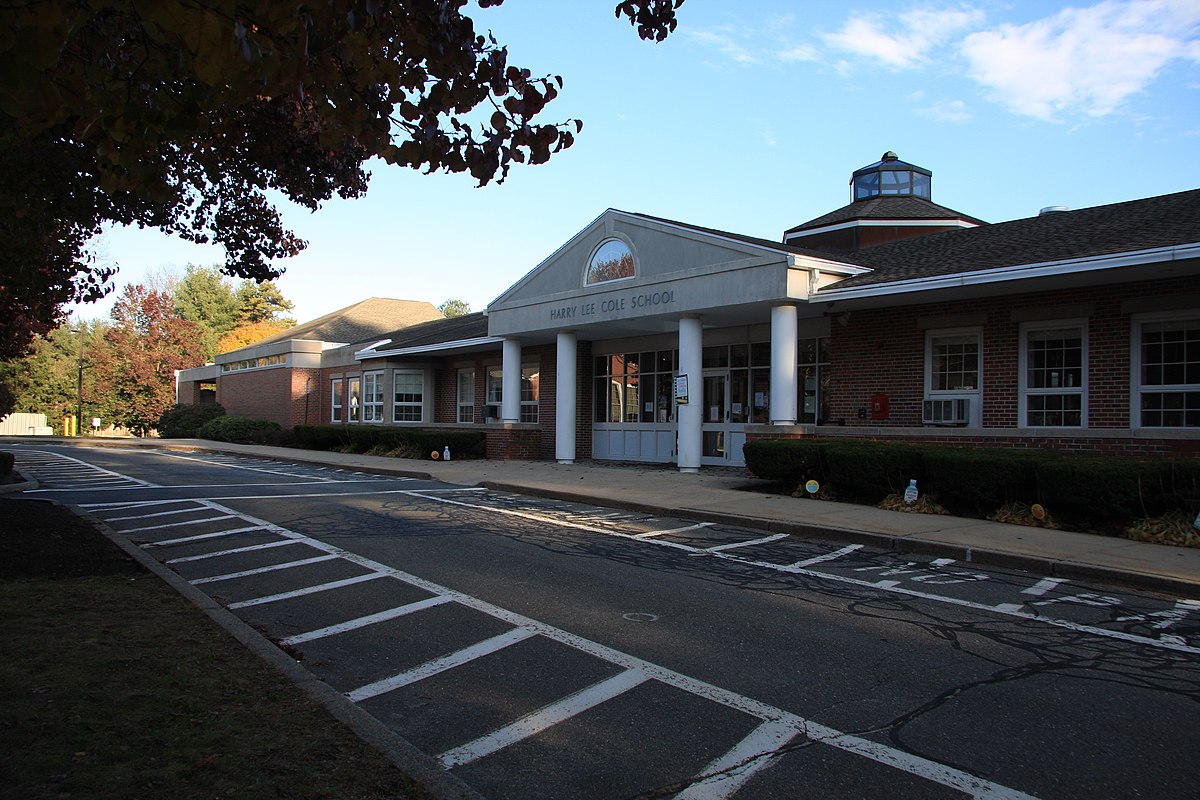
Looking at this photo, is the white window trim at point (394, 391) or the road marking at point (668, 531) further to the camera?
the white window trim at point (394, 391)

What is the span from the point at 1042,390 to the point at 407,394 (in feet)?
73.9

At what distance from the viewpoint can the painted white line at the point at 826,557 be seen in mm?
8864

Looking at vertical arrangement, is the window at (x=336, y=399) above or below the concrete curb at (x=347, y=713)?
above

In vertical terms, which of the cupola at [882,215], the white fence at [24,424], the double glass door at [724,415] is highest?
the cupola at [882,215]

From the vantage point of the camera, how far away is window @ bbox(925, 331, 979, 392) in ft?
50.5

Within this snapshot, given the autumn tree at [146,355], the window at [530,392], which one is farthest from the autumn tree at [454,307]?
the window at [530,392]

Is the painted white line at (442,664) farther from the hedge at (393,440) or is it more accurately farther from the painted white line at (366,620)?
the hedge at (393,440)

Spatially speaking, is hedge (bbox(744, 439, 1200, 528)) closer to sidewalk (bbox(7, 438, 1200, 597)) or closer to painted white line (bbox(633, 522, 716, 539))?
sidewalk (bbox(7, 438, 1200, 597))

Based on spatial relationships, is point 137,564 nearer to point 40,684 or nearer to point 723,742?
point 40,684

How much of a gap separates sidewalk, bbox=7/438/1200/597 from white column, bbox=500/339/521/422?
13.2 feet

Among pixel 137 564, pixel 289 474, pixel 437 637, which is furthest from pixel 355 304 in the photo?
pixel 437 637

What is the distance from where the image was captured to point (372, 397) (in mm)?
32875

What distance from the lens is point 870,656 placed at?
18.4ft

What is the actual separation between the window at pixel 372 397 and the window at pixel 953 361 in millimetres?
21907
